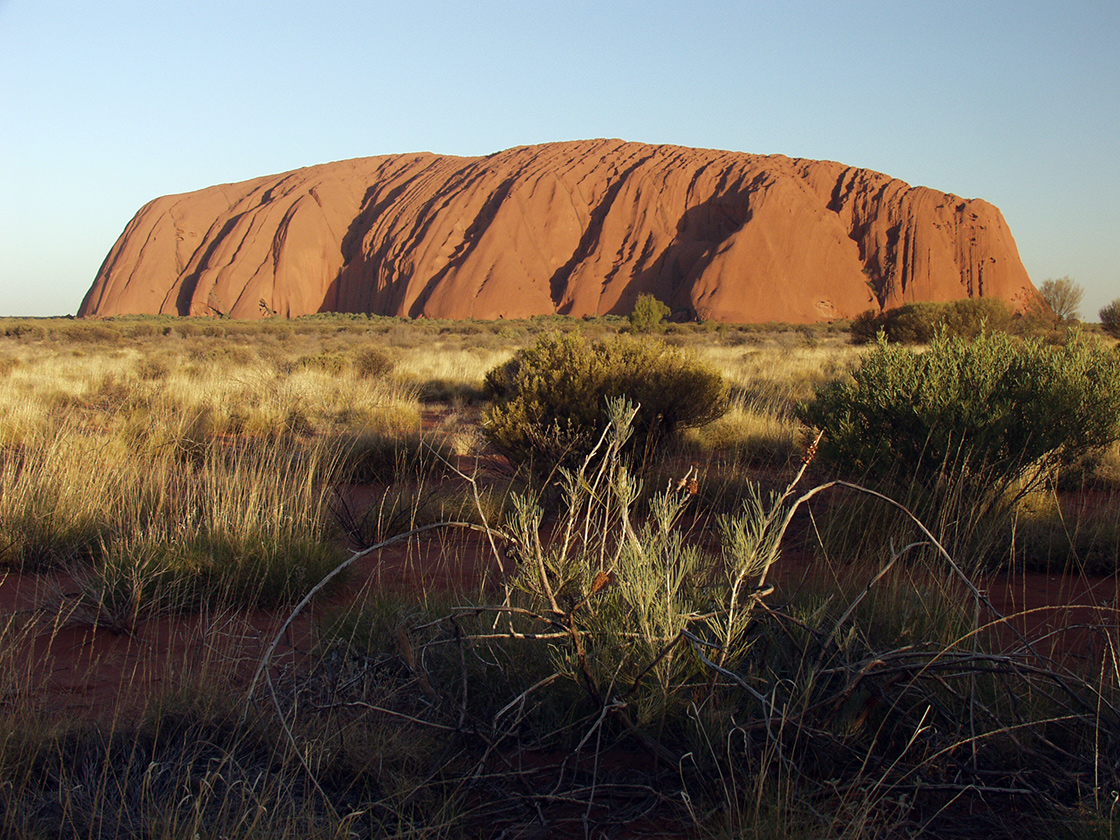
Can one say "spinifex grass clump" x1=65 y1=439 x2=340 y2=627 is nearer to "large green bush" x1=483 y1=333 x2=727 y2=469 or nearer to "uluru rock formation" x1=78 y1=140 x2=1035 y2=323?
"large green bush" x1=483 y1=333 x2=727 y2=469

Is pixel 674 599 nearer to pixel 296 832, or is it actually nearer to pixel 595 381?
pixel 296 832

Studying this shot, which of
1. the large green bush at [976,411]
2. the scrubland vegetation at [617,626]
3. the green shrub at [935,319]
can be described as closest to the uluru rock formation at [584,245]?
the green shrub at [935,319]

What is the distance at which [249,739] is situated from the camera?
192 cm

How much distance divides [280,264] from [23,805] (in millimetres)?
62837

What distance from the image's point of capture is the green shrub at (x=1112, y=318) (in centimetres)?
2455

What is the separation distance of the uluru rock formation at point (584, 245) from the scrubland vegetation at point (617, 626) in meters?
44.7

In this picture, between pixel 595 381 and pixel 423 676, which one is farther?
pixel 595 381

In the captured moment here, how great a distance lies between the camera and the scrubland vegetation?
5.36 feet

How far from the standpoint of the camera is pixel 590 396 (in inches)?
227

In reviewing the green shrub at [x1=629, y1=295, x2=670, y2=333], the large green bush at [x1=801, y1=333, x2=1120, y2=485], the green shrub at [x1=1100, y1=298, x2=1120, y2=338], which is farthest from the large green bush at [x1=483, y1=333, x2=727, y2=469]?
the green shrub at [x1=629, y1=295, x2=670, y2=333]

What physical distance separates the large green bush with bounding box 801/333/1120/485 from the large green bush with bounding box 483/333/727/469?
151 centimetres

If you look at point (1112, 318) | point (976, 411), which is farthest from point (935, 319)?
point (976, 411)

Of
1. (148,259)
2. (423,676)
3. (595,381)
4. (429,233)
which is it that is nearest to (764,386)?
(595,381)

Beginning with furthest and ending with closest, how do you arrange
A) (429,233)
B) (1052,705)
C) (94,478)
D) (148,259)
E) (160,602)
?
(148,259), (429,233), (94,478), (160,602), (1052,705)
